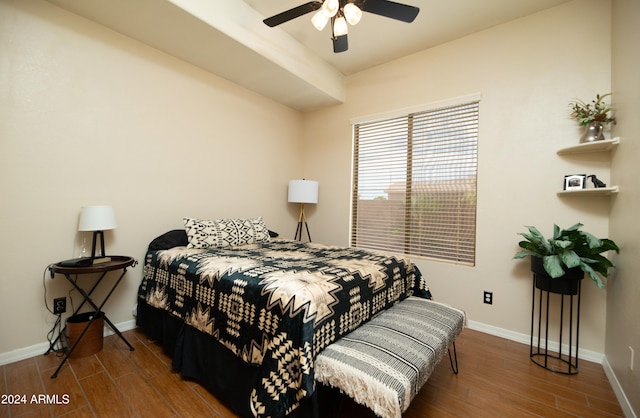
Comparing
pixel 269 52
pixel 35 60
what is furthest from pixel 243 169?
pixel 35 60

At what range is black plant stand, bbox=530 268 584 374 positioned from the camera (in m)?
2.05

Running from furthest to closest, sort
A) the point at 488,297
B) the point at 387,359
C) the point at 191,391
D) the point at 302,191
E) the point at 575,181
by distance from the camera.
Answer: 1. the point at 302,191
2. the point at 488,297
3. the point at 575,181
4. the point at 191,391
5. the point at 387,359

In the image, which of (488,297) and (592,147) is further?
(488,297)

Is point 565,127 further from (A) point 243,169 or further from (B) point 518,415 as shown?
(A) point 243,169

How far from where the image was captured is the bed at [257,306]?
4.33ft

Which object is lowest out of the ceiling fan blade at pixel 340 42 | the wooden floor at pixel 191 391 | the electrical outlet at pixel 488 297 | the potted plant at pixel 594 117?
the wooden floor at pixel 191 391

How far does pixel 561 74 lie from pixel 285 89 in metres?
2.81

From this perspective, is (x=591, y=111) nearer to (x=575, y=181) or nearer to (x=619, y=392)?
(x=575, y=181)

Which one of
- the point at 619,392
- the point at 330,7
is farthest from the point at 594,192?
the point at 330,7

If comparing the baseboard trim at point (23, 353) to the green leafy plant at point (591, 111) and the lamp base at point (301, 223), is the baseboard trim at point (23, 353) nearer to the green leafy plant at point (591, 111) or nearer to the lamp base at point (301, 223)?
the lamp base at point (301, 223)

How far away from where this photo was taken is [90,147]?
7.43 feet

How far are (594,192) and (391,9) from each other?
6.82 feet

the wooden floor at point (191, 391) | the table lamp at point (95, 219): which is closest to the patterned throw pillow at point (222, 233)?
the table lamp at point (95, 219)

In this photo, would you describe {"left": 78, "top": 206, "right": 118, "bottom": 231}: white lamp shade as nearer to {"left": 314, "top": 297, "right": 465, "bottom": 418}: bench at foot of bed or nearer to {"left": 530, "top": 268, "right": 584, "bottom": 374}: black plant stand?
{"left": 314, "top": 297, "right": 465, "bottom": 418}: bench at foot of bed
